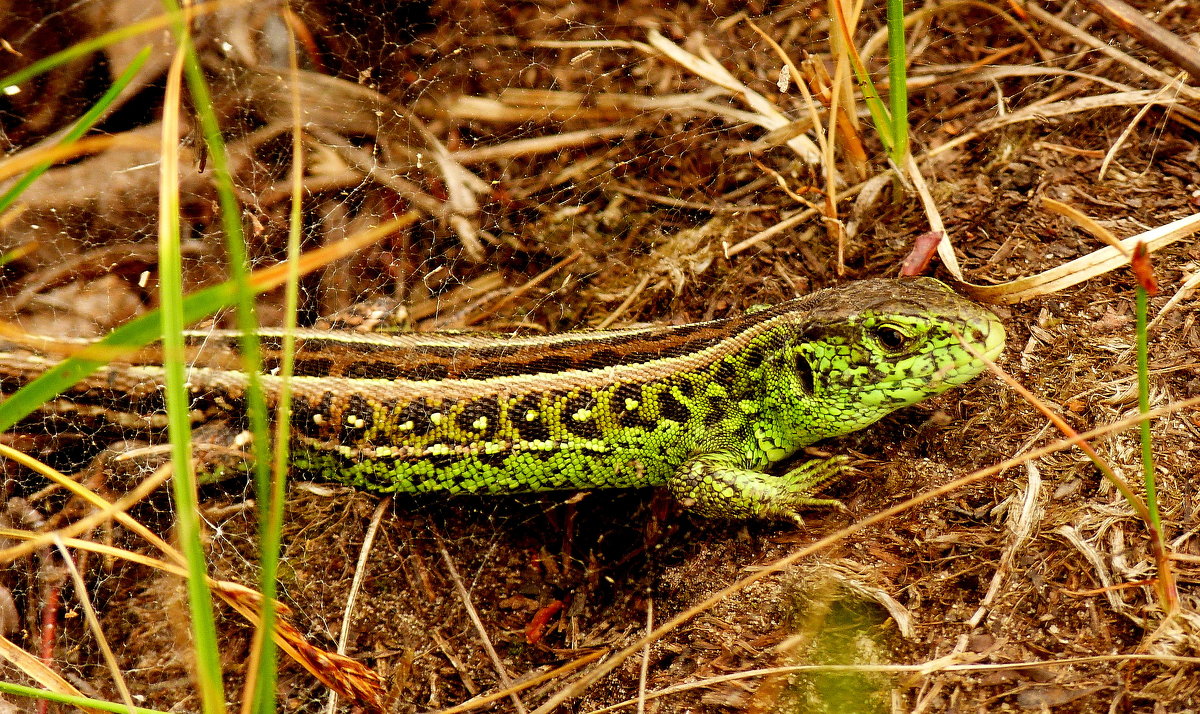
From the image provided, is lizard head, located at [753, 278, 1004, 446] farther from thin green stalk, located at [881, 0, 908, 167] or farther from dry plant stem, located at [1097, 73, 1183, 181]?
dry plant stem, located at [1097, 73, 1183, 181]

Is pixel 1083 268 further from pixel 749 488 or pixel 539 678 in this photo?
pixel 539 678

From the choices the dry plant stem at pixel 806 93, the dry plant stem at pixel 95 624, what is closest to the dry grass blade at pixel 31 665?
the dry plant stem at pixel 95 624

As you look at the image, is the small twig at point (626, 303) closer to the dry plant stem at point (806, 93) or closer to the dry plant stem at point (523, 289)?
the dry plant stem at point (523, 289)

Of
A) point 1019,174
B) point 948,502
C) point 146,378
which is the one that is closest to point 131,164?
point 146,378

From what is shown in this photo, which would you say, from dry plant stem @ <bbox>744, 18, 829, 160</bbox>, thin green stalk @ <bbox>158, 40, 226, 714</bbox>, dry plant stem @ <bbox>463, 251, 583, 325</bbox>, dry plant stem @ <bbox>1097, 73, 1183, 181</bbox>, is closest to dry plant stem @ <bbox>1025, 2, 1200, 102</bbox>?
dry plant stem @ <bbox>1097, 73, 1183, 181</bbox>

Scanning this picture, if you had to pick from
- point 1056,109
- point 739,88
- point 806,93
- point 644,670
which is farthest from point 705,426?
point 1056,109

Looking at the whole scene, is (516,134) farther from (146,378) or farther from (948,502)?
(948,502)
